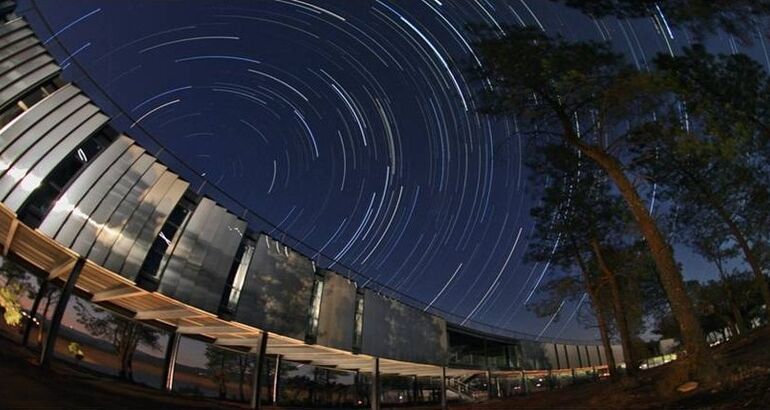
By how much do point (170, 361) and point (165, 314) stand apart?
3.33 metres

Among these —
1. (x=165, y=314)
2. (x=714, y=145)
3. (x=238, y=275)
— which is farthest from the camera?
(x=238, y=275)

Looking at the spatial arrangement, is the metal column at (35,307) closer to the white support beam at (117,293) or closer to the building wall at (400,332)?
the white support beam at (117,293)

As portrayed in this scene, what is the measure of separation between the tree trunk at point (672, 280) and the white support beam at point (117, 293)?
51.5 feet

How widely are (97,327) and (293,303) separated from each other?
32.0ft

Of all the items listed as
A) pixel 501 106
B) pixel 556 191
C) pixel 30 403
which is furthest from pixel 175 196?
pixel 556 191

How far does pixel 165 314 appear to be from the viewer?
52.7 feet

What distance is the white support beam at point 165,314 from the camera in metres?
15.5

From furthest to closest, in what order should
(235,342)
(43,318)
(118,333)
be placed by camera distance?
(235,342) < (118,333) < (43,318)

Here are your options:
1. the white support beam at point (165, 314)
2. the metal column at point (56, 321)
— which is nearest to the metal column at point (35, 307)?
→ the white support beam at point (165, 314)

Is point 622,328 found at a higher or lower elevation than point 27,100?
lower

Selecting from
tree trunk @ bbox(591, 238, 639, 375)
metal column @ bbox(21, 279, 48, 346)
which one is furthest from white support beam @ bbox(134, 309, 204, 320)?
tree trunk @ bbox(591, 238, 639, 375)

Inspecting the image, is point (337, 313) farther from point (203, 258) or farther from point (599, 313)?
point (599, 313)

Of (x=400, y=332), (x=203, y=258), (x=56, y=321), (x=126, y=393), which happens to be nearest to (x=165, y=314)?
(x=203, y=258)

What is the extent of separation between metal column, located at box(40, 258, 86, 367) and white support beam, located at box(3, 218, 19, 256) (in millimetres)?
1806
